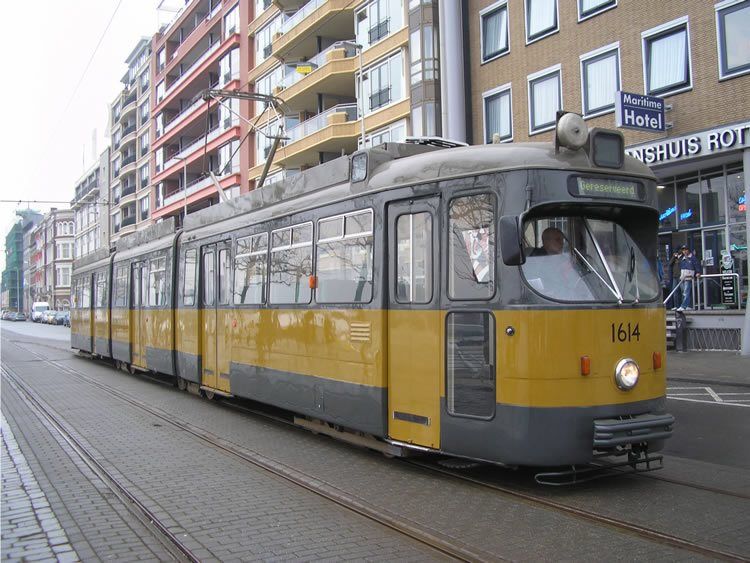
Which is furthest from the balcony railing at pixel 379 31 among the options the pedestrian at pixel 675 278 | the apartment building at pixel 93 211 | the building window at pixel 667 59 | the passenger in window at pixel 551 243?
the apartment building at pixel 93 211

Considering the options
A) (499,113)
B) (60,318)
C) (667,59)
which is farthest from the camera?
(60,318)

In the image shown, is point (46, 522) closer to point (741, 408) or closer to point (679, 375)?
point (741, 408)

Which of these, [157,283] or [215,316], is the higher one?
[157,283]

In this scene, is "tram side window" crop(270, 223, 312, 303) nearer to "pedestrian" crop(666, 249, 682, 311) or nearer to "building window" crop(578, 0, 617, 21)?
"pedestrian" crop(666, 249, 682, 311)

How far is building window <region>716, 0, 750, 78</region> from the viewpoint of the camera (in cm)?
1808

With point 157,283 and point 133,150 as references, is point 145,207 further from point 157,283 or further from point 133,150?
point 157,283

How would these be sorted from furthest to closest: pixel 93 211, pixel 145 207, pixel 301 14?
pixel 93 211 → pixel 145 207 → pixel 301 14

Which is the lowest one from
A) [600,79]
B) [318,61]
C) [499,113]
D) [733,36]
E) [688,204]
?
[688,204]

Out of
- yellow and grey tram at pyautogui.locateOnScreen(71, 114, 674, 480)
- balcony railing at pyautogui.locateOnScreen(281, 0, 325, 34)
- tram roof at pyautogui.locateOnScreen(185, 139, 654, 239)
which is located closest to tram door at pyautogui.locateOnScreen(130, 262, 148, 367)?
tram roof at pyautogui.locateOnScreen(185, 139, 654, 239)

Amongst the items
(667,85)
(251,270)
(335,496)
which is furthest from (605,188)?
(667,85)

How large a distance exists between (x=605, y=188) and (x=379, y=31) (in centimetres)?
2683

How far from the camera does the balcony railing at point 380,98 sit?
30.6 m

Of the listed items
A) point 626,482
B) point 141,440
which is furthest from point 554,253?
point 141,440

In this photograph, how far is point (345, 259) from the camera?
811cm
